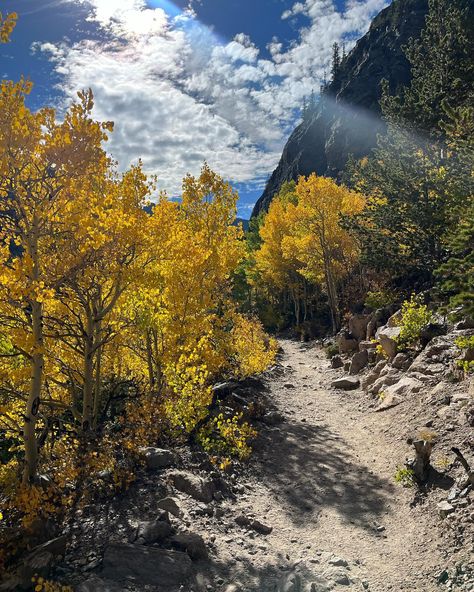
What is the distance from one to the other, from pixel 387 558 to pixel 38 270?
689cm

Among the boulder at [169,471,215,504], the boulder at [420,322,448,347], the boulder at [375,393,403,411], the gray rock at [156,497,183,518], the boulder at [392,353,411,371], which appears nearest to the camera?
the gray rock at [156,497,183,518]

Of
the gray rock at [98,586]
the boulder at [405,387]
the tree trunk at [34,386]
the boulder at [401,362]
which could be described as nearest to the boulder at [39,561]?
the gray rock at [98,586]

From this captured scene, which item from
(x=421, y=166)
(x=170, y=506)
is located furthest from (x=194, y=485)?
(x=421, y=166)

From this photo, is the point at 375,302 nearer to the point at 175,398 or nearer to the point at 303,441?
the point at 303,441

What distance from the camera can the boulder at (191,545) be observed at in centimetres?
599

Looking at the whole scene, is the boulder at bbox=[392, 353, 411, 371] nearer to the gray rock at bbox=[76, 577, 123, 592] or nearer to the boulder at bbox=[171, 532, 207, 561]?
the boulder at bbox=[171, 532, 207, 561]

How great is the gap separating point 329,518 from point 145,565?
3.47m

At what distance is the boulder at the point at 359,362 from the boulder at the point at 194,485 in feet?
31.4

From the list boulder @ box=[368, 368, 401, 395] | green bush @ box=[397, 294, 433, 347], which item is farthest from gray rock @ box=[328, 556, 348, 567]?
green bush @ box=[397, 294, 433, 347]

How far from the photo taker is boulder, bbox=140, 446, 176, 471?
27.9 feet

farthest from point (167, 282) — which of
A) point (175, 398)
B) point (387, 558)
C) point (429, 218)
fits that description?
point (429, 218)

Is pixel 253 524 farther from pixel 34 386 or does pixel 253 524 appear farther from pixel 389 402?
pixel 389 402

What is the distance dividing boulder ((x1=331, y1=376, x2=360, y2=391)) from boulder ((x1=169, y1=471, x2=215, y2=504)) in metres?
8.28

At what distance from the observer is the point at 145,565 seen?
5543mm
